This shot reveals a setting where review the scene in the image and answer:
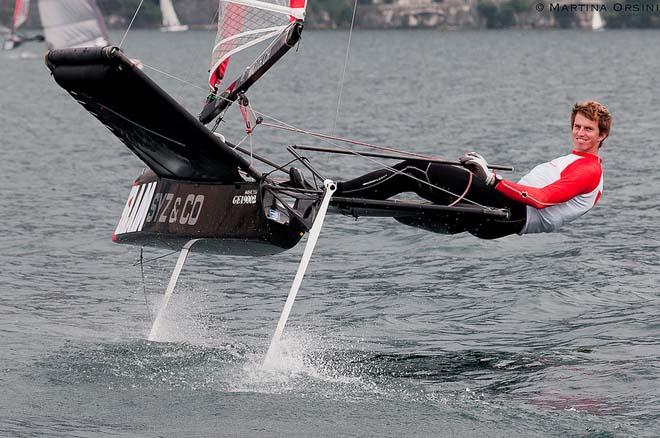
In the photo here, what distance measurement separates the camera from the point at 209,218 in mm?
7926

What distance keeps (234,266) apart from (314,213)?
418cm

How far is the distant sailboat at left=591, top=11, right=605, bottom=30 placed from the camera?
4914 inches

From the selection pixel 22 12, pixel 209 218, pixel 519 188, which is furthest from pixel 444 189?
pixel 22 12

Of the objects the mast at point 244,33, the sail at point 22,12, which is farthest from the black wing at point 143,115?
the sail at point 22,12

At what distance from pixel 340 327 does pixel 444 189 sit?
72.5 inches

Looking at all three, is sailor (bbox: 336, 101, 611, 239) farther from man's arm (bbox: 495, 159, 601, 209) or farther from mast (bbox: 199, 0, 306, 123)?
mast (bbox: 199, 0, 306, 123)

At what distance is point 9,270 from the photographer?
11.4m

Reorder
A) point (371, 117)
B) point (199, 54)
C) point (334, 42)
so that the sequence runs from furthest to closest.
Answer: point (334, 42) < point (199, 54) < point (371, 117)

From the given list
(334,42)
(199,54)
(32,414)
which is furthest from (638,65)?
(32,414)

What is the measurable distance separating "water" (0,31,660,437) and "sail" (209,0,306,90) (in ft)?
6.15

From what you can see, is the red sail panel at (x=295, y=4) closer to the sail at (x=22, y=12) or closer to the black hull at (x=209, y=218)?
the black hull at (x=209, y=218)

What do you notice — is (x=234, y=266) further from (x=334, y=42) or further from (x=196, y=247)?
(x=334, y=42)

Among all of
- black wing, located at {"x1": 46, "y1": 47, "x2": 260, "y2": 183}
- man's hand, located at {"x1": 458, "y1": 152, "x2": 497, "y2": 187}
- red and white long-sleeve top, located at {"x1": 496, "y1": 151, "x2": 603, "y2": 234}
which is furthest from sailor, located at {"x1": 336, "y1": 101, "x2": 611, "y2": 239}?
black wing, located at {"x1": 46, "y1": 47, "x2": 260, "y2": 183}

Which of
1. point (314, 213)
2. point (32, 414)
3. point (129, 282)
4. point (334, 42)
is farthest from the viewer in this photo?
point (334, 42)
